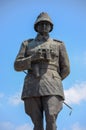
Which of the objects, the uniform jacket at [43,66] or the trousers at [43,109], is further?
the uniform jacket at [43,66]

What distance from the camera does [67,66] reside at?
1053 cm

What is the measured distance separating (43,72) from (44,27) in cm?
120

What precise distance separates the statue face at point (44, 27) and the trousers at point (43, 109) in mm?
1727

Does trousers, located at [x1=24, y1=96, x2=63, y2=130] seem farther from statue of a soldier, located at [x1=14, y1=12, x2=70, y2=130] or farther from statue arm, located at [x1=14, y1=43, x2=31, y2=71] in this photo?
statue arm, located at [x1=14, y1=43, x2=31, y2=71]

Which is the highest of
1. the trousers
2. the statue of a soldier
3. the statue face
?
the statue face

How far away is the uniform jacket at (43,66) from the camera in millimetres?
9984

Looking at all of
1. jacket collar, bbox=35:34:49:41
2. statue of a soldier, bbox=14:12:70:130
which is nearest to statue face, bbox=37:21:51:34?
statue of a soldier, bbox=14:12:70:130

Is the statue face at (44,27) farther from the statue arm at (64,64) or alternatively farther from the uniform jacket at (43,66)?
the statue arm at (64,64)

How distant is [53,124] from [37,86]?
1.00 metres

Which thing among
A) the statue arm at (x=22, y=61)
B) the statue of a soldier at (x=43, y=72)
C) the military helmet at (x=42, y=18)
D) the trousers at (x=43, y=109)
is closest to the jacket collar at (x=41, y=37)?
the statue of a soldier at (x=43, y=72)

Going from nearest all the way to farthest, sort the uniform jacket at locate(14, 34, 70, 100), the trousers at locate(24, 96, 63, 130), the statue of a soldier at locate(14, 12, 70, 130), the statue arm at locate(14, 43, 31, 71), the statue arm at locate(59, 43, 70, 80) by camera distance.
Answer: the trousers at locate(24, 96, 63, 130) < the statue of a soldier at locate(14, 12, 70, 130) < the uniform jacket at locate(14, 34, 70, 100) < the statue arm at locate(14, 43, 31, 71) < the statue arm at locate(59, 43, 70, 80)

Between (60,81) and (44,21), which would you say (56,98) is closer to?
(60,81)

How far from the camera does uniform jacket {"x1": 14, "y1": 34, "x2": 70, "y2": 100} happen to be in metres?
9.98

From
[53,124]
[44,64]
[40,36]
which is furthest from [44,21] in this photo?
[53,124]
